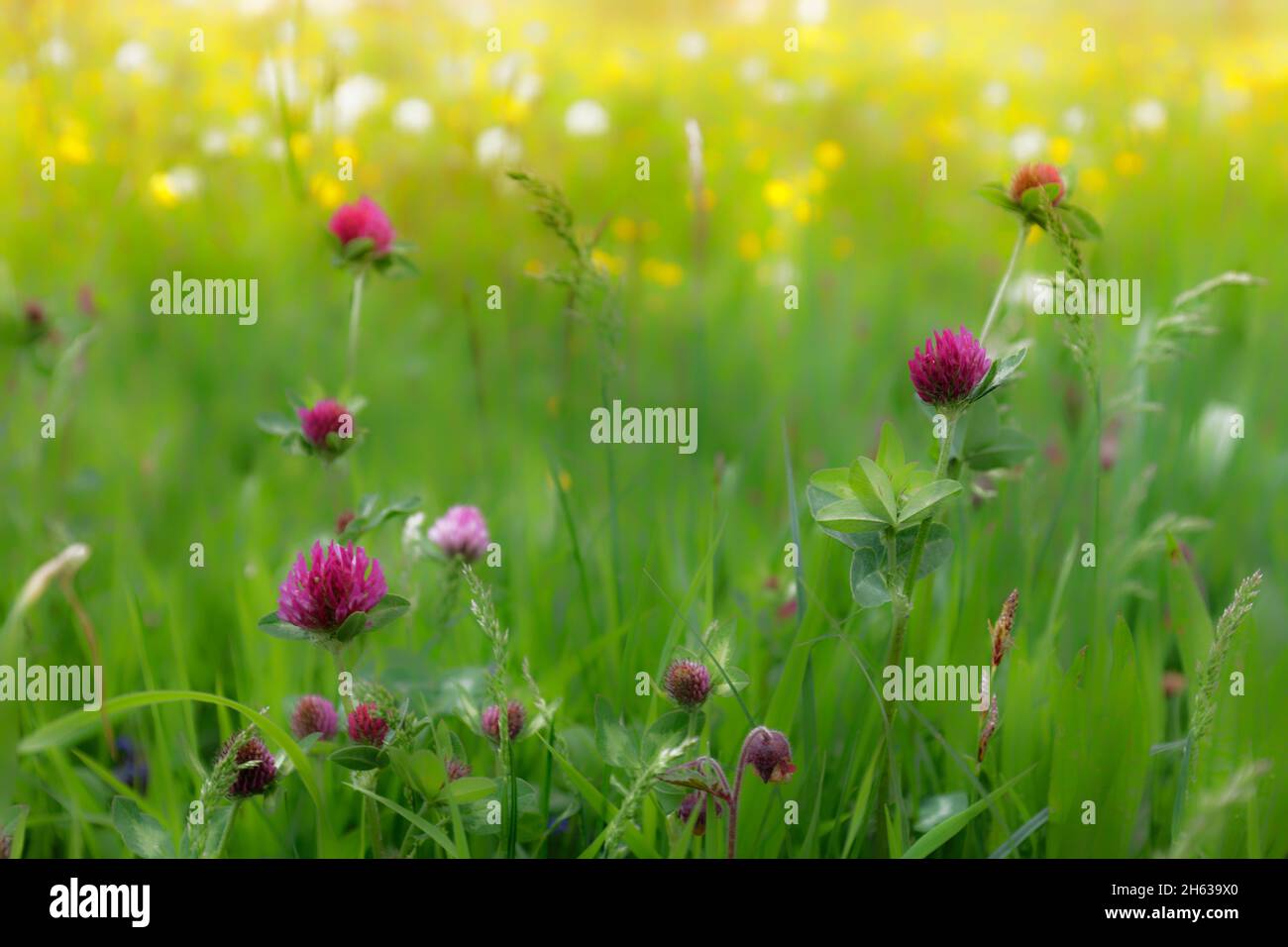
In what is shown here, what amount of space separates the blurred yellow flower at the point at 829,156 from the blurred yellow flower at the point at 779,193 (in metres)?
0.50

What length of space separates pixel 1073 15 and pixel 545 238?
5.03ft

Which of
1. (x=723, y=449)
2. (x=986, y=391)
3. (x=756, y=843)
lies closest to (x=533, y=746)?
(x=756, y=843)

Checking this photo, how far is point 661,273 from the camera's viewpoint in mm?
2850

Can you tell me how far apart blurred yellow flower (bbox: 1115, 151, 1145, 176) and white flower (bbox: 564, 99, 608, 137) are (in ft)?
4.65

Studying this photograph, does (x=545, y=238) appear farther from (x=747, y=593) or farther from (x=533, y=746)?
(x=533, y=746)

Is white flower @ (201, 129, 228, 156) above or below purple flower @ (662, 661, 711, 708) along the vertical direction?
above

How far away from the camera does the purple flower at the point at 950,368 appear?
3.23 feet

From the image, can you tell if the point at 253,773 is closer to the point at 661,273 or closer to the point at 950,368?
the point at 950,368

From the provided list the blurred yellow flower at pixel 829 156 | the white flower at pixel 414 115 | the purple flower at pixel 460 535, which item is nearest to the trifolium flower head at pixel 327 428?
the purple flower at pixel 460 535

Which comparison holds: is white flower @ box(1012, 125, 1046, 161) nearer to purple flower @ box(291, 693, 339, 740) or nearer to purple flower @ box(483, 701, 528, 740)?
purple flower @ box(483, 701, 528, 740)

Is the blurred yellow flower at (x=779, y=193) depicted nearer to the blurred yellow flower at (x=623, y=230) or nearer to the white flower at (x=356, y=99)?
the blurred yellow flower at (x=623, y=230)

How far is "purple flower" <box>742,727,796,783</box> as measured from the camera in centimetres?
103

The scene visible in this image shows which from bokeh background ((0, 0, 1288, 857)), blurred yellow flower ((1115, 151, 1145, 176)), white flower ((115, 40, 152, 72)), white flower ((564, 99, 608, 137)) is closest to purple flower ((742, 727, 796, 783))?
bokeh background ((0, 0, 1288, 857))

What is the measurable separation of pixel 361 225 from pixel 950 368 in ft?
2.63
